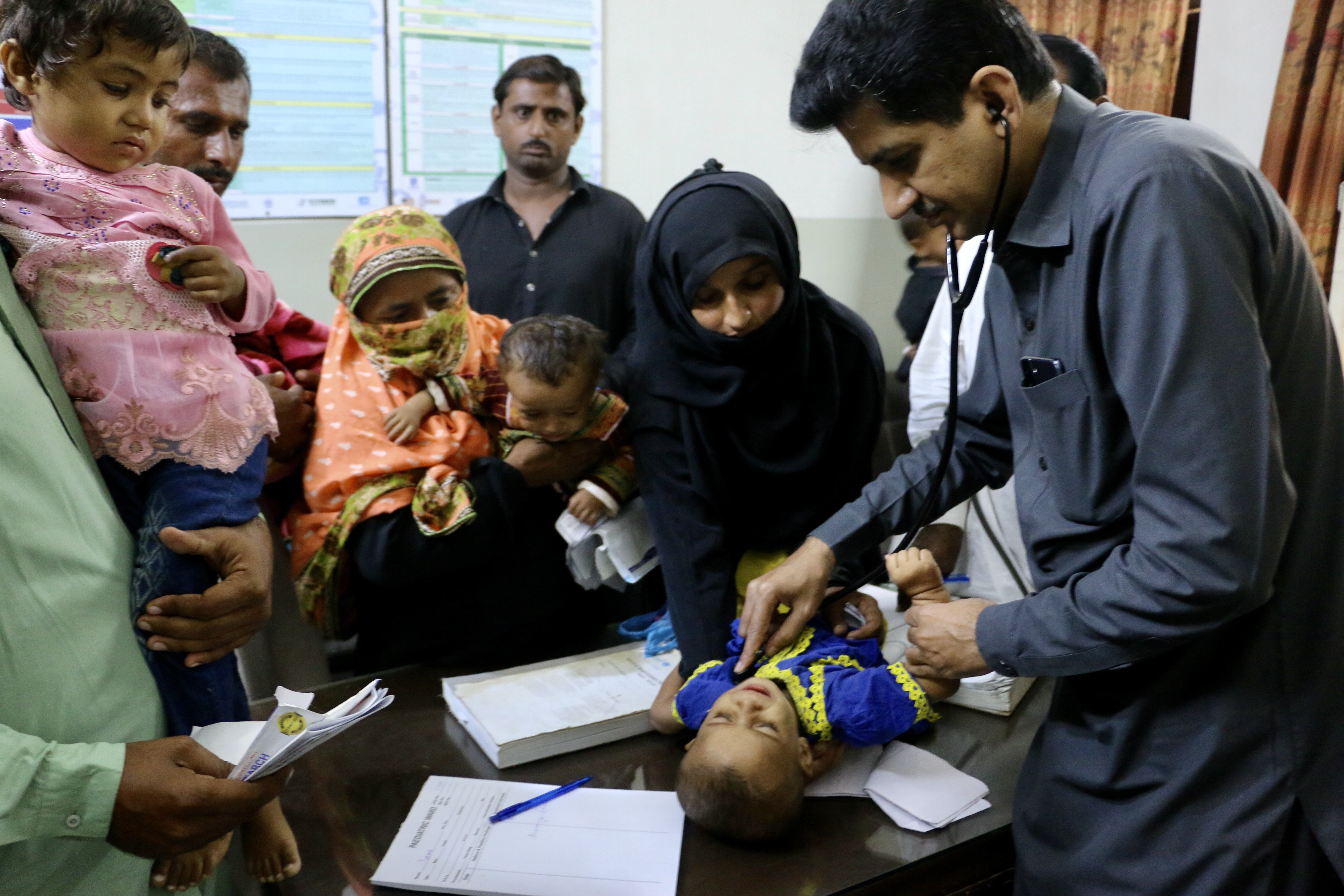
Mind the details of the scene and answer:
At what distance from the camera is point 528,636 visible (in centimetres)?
186

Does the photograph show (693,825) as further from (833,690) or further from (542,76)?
(542,76)

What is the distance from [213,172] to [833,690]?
62.8 inches

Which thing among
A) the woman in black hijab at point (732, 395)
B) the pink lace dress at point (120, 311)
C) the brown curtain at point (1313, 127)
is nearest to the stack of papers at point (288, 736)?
the pink lace dress at point (120, 311)

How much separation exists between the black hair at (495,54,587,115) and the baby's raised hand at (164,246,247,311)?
79.1 inches

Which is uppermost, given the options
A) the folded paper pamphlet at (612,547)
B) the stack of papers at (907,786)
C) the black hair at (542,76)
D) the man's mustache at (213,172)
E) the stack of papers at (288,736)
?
the black hair at (542,76)

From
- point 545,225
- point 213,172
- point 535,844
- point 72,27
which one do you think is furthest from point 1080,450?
point 545,225

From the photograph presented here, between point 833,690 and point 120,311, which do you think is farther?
point 833,690

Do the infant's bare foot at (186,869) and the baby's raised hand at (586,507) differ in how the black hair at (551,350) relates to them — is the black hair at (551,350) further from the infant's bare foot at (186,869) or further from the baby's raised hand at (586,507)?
the infant's bare foot at (186,869)

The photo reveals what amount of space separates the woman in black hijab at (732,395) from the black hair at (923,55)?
552 millimetres

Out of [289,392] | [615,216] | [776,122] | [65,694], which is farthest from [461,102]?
[65,694]

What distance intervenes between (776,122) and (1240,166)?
11.0 feet

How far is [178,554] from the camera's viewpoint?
109 centimetres

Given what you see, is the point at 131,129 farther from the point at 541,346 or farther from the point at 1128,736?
the point at 1128,736

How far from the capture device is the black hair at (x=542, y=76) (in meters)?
3.02
